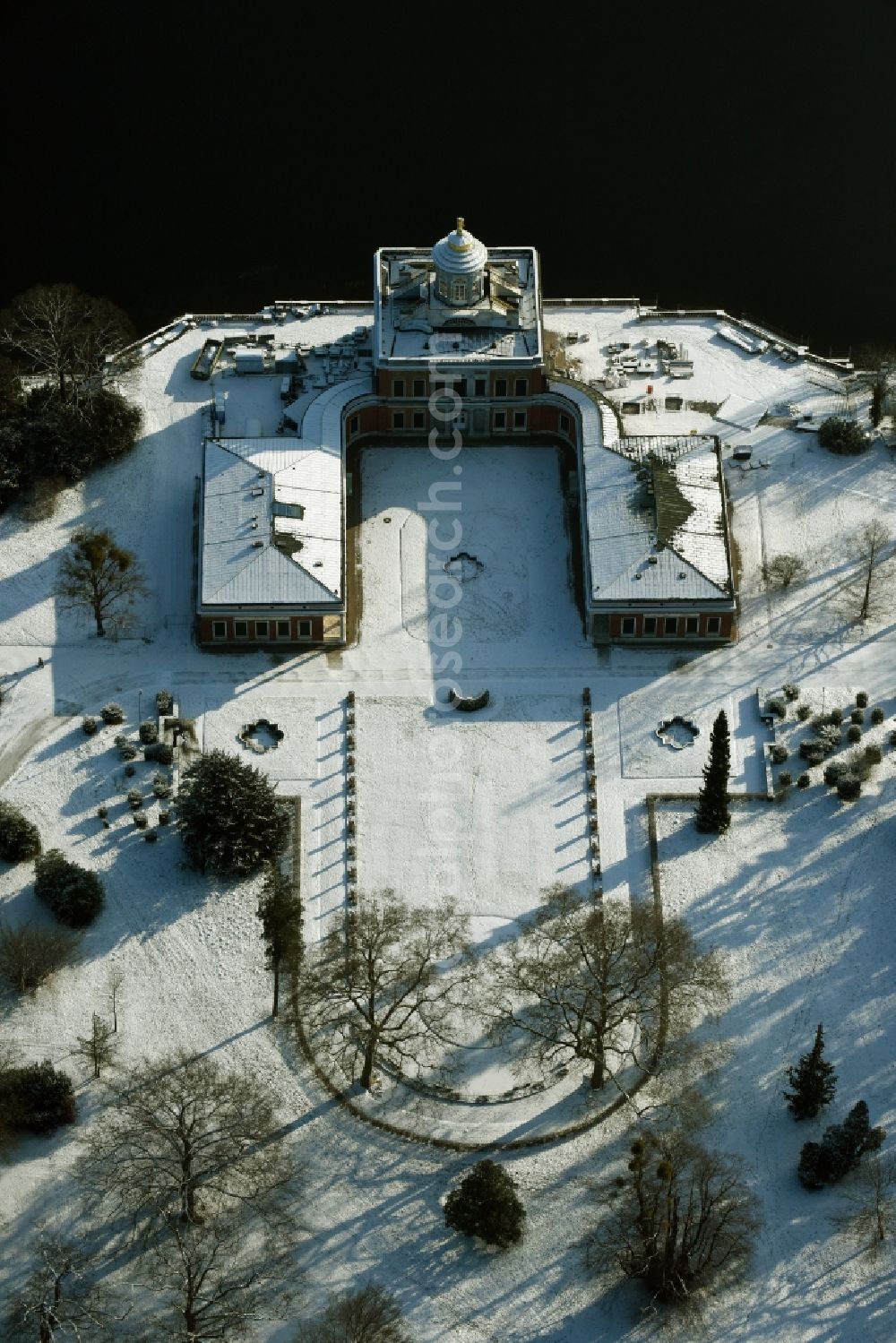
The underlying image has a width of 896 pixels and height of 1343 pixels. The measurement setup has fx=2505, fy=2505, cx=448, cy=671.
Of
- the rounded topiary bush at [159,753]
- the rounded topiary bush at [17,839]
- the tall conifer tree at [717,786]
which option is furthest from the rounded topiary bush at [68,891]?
the tall conifer tree at [717,786]

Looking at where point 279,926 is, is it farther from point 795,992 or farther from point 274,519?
point 274,519

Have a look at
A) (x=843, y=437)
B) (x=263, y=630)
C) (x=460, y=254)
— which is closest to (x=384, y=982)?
(x=263, y=630)

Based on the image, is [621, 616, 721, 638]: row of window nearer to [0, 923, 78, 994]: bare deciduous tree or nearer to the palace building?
the palace building

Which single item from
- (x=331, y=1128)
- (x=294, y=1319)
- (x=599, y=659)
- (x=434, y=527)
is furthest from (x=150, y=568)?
(x=294, y=1319)

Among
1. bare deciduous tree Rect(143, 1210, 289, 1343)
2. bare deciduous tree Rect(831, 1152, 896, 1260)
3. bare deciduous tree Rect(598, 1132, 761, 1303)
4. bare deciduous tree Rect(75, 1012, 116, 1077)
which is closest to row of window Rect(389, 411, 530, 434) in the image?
bare deciduous tree Rect(75, 1012, 116, 1077)

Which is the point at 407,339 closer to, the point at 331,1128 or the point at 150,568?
the point at 150,568

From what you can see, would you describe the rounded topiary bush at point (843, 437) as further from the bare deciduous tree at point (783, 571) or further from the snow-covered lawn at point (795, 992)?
the snow-covered lawn at point (795, 992)
